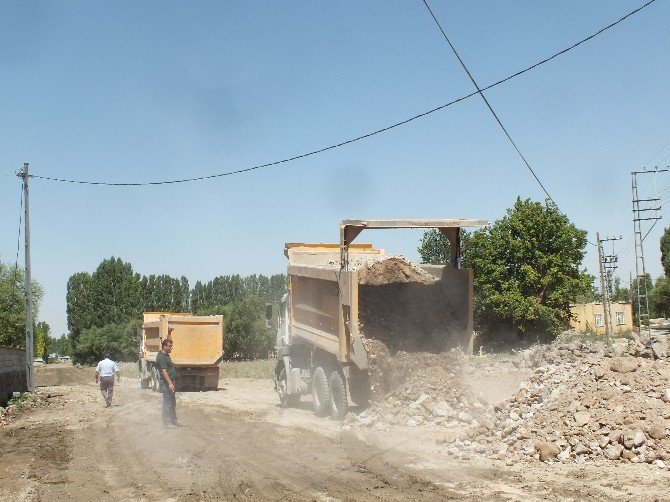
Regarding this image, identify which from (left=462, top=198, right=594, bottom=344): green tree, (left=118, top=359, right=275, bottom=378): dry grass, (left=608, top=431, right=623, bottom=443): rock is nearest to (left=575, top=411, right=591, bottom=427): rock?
(left=608, top=431, right=623, bottom=443): rock

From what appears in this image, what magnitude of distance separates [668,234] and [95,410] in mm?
72858

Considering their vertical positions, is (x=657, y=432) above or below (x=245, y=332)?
below

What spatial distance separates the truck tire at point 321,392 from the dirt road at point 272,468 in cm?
51

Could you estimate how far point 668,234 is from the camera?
7669 cm

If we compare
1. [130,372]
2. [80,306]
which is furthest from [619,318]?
[80,306]

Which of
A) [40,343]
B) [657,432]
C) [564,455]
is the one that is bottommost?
[40,343]

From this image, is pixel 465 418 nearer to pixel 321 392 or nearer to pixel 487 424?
A: pixel 487 424

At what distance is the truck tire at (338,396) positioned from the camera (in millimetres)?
13117

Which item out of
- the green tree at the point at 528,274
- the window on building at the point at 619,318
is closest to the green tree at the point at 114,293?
the green tree at the point at 528,274

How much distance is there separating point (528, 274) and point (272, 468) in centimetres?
4150

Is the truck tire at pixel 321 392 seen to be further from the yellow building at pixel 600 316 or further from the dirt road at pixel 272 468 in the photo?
the yellow building at pixel 600 316

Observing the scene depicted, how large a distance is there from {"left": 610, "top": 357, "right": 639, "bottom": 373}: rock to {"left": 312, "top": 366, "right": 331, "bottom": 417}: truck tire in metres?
5.42

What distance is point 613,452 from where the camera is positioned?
29.4 ft

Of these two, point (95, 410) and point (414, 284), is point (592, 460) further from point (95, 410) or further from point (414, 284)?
point (95, 410)
